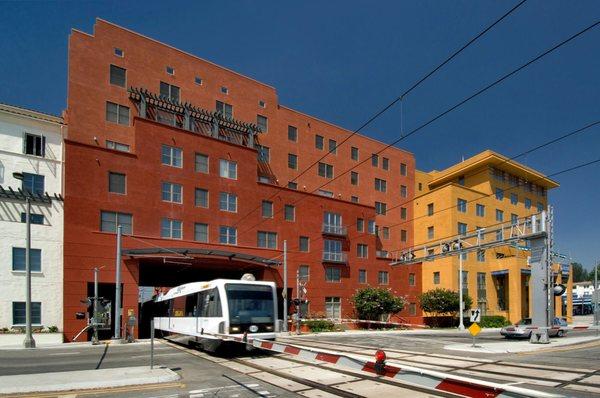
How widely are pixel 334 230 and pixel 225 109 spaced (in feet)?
52.8

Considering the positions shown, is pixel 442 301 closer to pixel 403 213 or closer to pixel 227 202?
pixel 403 213

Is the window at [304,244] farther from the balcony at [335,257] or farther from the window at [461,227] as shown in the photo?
the window at [461,227]

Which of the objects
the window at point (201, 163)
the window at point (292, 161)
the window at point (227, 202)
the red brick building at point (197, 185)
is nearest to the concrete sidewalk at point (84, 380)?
the red brick building at point (197, 185)

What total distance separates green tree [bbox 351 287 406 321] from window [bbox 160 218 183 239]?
1773 centimetres

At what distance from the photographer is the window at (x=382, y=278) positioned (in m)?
50.3

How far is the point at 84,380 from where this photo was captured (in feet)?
37.7

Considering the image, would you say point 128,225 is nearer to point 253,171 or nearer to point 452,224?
point 253,171

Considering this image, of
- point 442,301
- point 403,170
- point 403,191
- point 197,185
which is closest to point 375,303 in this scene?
point 442,301

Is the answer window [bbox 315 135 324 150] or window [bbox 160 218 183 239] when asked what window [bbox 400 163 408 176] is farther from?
window [bbox 160 218 183 239]

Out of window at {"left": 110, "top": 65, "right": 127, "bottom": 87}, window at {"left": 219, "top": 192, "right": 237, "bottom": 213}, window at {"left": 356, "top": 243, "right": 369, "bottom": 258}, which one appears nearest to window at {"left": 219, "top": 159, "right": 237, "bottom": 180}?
window at {"left": 219, "top": 192, "right": 237, "bottom": 213}

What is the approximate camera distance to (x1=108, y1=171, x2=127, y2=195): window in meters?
34.7

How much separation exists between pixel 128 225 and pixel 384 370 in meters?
31.1

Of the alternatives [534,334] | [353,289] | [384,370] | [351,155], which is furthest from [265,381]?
[351,155]

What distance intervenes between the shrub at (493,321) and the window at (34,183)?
43234 mm
